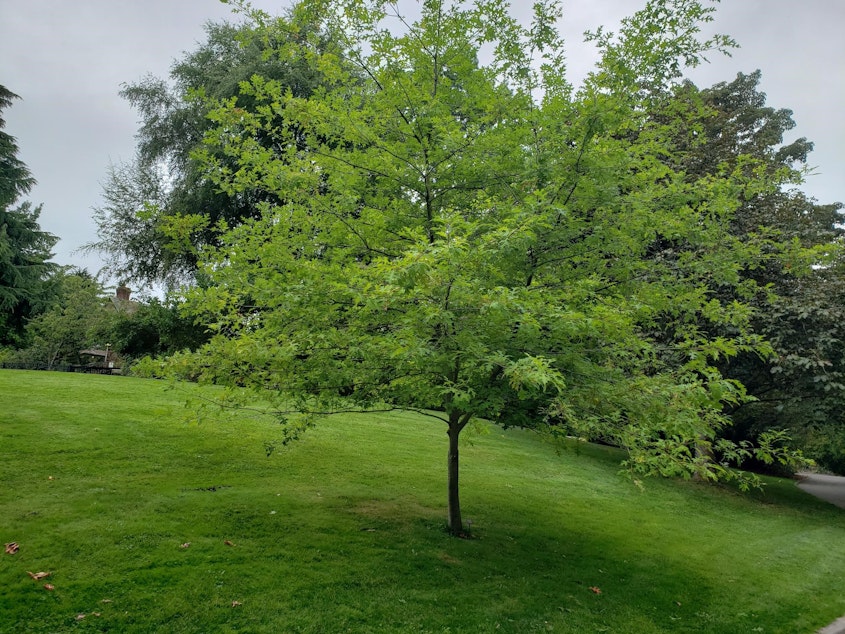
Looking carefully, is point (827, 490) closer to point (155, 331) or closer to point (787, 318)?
point (787, 318)

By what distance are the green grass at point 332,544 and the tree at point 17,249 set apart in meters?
15.9

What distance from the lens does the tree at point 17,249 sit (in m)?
23.1

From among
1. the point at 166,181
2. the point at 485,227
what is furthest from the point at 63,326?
the point at 485,227

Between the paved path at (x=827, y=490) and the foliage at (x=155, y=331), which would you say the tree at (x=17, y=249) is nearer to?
the foliage at (x=155, y=331)

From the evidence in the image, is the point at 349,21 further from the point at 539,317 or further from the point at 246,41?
the point at 539,317

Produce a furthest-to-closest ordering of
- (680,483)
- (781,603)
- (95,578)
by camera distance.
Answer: (680,483)
(781,603)
(95,578)

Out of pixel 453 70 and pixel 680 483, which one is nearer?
pixel 453 70

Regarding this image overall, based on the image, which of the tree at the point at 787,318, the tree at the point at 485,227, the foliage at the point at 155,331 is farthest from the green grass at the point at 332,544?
the foliage at the point at 155,331

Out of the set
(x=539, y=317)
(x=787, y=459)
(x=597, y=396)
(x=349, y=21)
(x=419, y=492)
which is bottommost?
(x=419, y=492)

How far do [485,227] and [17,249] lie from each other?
92.5 ft

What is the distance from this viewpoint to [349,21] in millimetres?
5812

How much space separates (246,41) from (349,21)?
1.24m

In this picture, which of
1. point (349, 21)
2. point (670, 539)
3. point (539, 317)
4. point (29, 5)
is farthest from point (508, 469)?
point (29, 5)

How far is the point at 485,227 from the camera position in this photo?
547 centimetres
